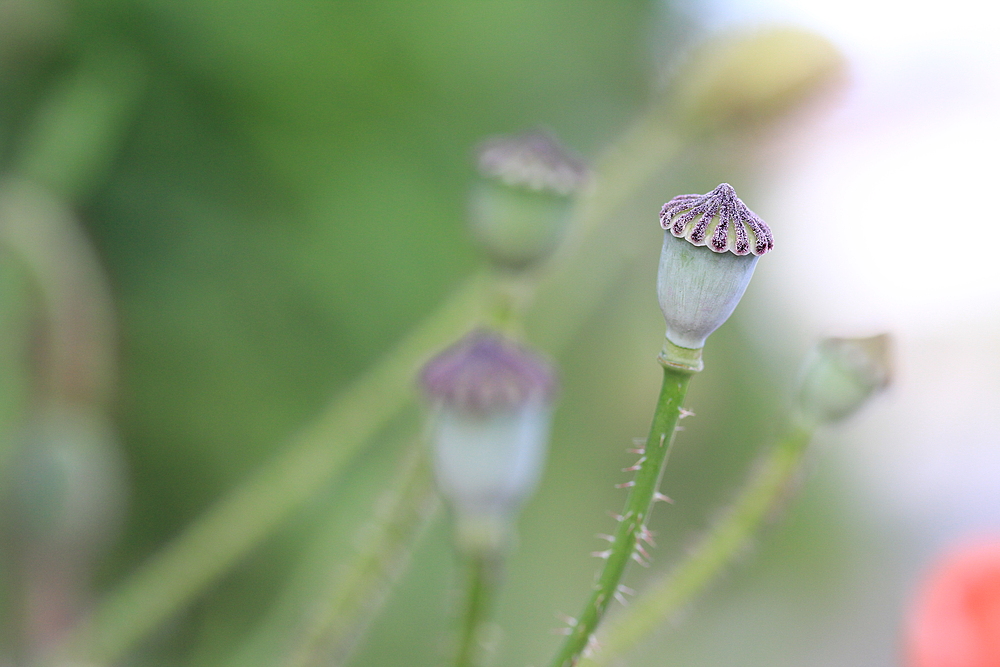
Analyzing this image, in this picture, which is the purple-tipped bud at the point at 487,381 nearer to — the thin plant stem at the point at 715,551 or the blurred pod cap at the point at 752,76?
the thin plant stem at the point at 715,551

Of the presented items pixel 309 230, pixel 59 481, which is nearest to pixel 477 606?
pixel 59 481

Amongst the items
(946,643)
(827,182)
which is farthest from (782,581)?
(946,643)

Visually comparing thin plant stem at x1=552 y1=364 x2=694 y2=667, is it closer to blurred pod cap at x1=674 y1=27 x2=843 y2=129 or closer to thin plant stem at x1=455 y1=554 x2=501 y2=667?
thin plant stem at x1=455 y1=554 x2=501 y2=667

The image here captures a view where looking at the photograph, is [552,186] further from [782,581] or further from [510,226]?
[782,581]

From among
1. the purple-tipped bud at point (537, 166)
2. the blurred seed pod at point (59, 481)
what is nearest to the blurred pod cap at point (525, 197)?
the purple-tipped bud at point (537, 166)

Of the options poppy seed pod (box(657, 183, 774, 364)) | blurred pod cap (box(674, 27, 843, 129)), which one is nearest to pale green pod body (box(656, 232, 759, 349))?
poppy seed pod (box(657, 183, 774, 364))
